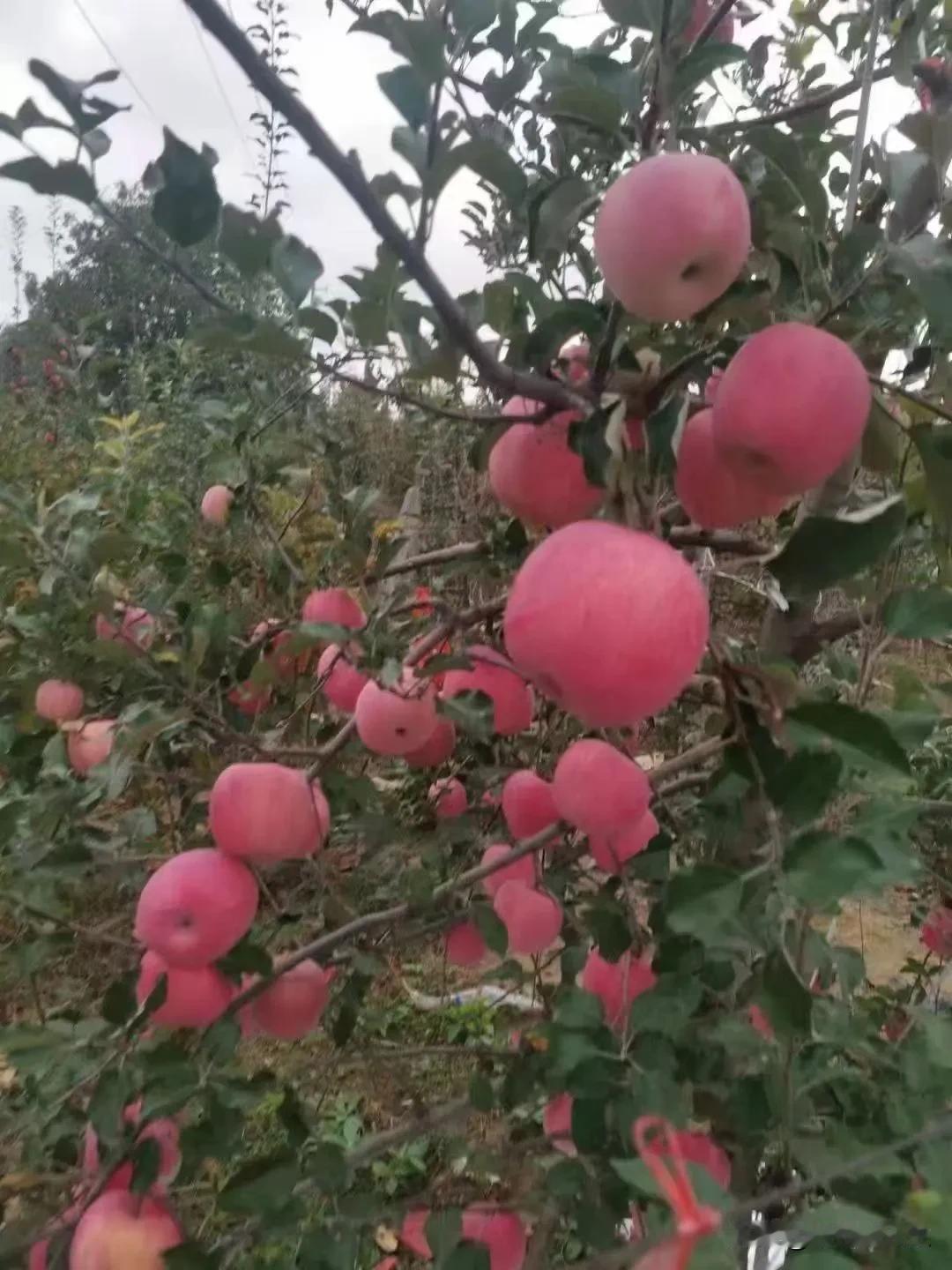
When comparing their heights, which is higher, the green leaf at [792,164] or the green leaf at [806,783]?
the green leaf at [792,164]

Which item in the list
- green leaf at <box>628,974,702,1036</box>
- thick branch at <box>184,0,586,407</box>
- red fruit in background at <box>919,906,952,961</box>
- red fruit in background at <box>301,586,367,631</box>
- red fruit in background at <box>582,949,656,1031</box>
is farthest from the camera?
red fruit in background at <box>919,906,952,961</box>

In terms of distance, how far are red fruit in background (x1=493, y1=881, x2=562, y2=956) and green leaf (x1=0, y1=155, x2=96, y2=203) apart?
1.69 ft

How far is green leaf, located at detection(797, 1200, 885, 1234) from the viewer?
38cm

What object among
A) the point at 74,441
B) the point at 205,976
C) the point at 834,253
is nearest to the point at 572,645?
the point at 834,253

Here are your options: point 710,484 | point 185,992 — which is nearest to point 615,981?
point 185,992

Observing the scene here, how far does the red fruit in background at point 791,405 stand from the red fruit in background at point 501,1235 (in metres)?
0.55

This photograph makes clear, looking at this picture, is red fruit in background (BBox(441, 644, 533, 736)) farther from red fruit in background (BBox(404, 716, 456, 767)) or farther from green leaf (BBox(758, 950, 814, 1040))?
green leaf (BBox(758, 950, 814, 1040))

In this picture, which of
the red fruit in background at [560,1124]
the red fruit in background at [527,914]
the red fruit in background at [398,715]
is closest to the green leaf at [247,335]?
the red fruit in background at [398,715]

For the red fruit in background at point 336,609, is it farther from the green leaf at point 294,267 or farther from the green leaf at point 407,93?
the green leaf at point 407,93

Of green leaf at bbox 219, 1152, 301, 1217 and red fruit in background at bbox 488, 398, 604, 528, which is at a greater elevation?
red fruit in background at bbox 488, 398, 604, 528

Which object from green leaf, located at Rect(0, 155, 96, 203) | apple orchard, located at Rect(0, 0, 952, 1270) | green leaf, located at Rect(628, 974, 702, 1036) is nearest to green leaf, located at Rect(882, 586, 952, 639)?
apple orchard, located at Rect(0, 0, 952, 1270)

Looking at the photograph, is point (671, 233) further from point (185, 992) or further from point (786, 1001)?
point (185, 992)

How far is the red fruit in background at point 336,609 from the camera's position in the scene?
77 cm

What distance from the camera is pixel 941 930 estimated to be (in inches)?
40.7
